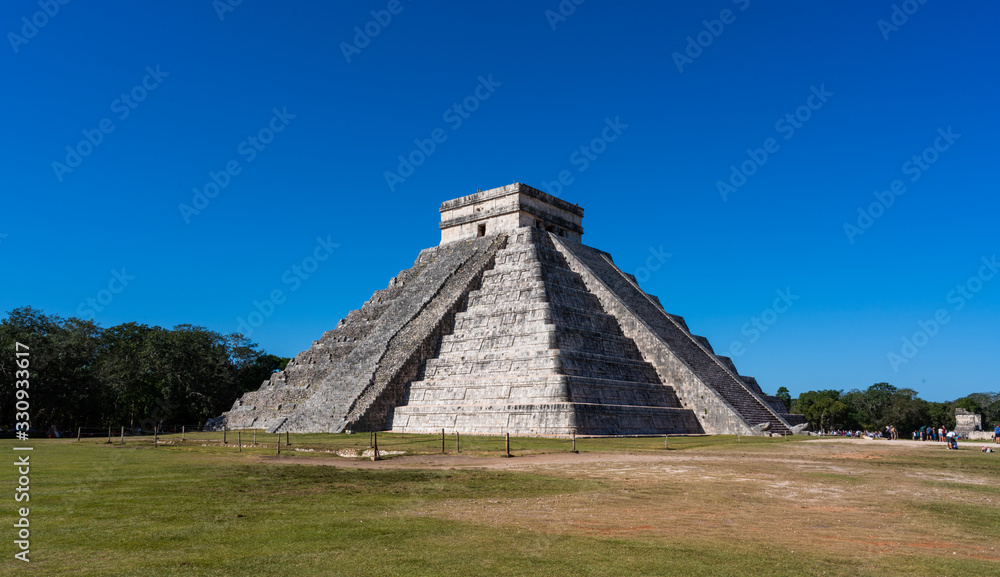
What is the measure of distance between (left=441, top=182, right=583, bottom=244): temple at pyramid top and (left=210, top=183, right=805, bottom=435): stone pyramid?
0.43ft

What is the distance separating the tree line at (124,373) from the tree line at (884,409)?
44.9 m

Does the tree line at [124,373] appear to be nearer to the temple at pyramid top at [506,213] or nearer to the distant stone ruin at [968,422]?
the temple at pyramid top at [506,213]

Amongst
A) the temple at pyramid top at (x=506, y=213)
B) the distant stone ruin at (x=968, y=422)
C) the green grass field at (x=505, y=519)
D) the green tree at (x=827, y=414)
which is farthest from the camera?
the green tree at (x=827, y=414)

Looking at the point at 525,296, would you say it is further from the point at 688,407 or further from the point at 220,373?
the point at 220,373

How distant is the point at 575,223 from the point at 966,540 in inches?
1347

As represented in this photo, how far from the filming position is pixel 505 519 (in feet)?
25.0

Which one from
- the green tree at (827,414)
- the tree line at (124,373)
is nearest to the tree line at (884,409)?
the green tree at (827,414)

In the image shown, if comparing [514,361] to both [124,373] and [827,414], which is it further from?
[827,414]

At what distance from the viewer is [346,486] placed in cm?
1044

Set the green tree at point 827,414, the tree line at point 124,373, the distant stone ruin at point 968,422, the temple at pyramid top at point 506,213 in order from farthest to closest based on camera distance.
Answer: the green tree at point 827,414 → the temple at pyramid top at point 506,213 → the distant stone ruin at point 968,422 → the tree line at point 124,373

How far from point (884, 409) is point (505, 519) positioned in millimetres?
65462

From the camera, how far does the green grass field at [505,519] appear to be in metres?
5.57

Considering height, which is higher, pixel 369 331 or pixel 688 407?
pixel 369 331

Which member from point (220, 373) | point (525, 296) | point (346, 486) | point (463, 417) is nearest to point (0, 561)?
point (346, 486)
